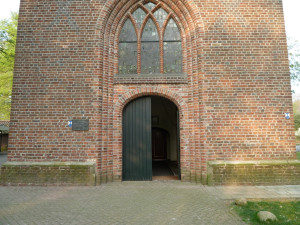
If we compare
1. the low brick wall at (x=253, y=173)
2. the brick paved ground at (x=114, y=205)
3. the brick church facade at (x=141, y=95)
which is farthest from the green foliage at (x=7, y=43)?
the low brick wall at (x=253, y=173)

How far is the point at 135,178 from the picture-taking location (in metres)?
6.39

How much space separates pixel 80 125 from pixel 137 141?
79.0 inches

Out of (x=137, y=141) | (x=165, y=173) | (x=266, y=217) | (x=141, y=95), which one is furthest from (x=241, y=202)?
(x=141, y=95)

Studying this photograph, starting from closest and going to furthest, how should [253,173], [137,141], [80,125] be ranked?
[253,173] → [80,125] → [137,141]

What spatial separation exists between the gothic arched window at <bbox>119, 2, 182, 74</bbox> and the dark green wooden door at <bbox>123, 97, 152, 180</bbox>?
51.3 inches

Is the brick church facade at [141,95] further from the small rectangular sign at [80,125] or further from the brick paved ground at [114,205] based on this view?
the brick paved ground at [114,205]

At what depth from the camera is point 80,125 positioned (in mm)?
5977

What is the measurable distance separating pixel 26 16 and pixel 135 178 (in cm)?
684

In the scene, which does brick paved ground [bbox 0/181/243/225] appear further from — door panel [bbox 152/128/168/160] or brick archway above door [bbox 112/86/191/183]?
door panel [bbox 152/128/168/160]

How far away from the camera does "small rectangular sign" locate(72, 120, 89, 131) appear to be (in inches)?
235

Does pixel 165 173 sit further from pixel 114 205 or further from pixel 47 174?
pixel 47 174

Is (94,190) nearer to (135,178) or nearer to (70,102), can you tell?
(135,178)

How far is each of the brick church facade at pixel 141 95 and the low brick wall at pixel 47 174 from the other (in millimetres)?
30

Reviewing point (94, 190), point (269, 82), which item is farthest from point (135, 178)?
point (269, 82)
